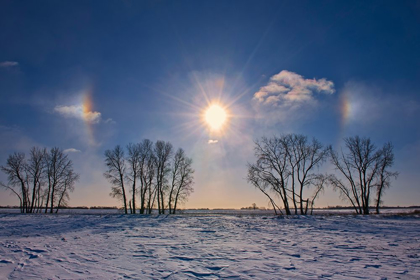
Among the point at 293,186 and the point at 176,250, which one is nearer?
the point at 176,250

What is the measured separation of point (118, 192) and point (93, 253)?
99.2 ft

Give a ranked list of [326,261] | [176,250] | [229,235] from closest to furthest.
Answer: [326,261], [176,250], [229,235]

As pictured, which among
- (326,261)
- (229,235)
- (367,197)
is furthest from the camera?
(367,197)

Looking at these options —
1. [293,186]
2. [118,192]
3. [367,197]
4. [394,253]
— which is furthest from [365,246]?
[118,192]

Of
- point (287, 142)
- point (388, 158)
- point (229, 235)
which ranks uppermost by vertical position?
point (287, 142)

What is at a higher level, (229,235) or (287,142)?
(287,142)

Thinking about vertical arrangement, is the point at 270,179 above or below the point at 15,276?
above

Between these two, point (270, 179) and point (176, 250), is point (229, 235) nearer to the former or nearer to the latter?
point (176, 250)

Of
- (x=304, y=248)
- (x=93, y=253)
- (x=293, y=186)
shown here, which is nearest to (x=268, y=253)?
A: (x=304, y=248)

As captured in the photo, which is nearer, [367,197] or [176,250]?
[176,250]

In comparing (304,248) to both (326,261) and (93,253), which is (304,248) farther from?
(93,253)

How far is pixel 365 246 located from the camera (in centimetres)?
970

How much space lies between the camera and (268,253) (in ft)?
28.7

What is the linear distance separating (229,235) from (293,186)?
62.1 feet
